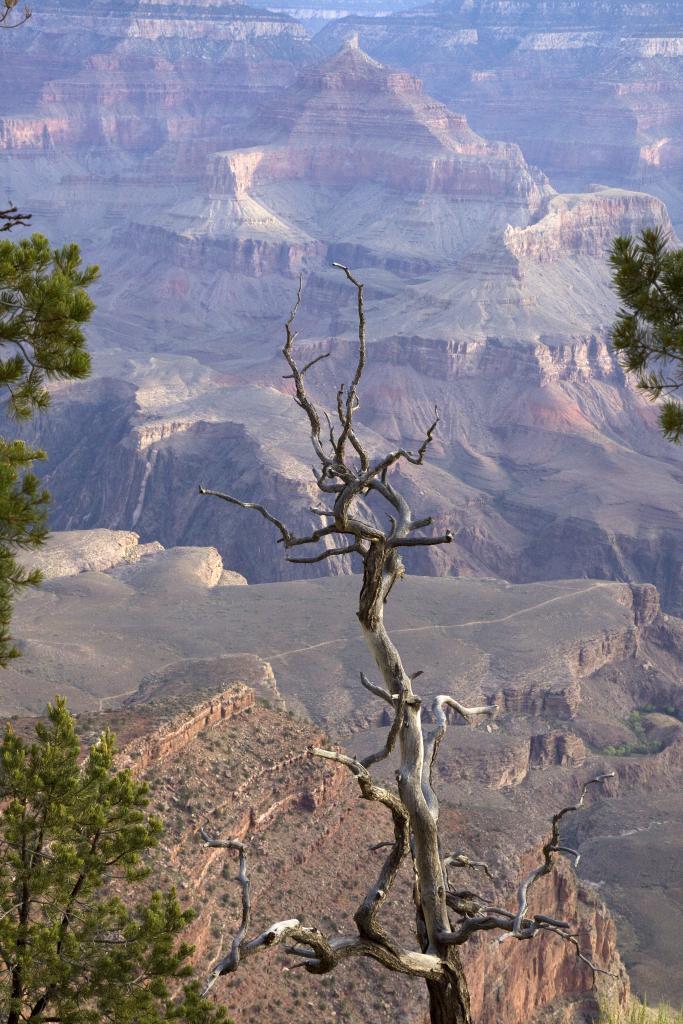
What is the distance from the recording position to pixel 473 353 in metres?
149

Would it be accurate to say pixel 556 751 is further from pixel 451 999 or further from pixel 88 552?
pixel 451 999

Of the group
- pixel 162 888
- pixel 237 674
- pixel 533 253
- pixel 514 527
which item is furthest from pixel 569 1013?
pixel 533 253

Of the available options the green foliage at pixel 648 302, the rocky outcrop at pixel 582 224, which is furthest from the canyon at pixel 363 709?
the rocky outcrop at pixel 582 224

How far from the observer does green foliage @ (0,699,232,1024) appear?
21.7 metres

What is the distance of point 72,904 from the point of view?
75.1 feet

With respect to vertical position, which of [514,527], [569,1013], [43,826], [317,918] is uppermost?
[43,826]

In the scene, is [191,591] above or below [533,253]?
below

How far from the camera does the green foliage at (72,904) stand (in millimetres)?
21688

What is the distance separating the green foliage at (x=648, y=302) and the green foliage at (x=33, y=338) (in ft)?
23.4

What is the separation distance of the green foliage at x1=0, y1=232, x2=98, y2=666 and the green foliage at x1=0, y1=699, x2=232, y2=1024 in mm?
3343

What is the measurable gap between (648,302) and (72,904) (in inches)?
486

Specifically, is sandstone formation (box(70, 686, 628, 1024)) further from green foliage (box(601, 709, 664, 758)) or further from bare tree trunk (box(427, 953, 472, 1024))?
green foliage (box(601, 709, 664, 758))

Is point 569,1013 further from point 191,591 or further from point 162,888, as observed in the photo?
point 191,591

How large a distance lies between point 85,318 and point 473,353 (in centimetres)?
13002
